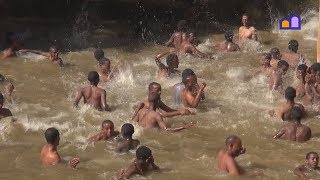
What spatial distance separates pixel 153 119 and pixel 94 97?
4.55 ft

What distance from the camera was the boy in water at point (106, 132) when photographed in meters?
8.80

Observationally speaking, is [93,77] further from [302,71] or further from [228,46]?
[228,46]

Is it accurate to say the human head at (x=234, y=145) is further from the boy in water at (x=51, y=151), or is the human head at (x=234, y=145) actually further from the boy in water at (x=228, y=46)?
the boy in water at (x=228, y=46)

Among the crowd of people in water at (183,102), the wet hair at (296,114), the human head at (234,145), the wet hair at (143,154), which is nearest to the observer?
the wet hair at (143,154)

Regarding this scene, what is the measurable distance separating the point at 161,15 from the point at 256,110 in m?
8.02

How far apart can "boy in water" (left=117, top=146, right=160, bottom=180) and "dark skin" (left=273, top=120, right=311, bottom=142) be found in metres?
2.47

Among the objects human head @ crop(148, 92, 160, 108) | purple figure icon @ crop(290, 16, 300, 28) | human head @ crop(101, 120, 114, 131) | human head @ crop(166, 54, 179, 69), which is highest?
purple figure icon @ crop(290, 16, 300, 28)

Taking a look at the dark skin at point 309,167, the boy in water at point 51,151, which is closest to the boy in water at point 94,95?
the boy in water at point 51,151

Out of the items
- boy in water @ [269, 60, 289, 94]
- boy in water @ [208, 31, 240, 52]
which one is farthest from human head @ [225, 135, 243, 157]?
boy in water @ [208, 31, 240, 52]

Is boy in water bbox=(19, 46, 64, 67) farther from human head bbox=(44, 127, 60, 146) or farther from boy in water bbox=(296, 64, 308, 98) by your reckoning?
human head bbox=(44, 127, 60, 146)

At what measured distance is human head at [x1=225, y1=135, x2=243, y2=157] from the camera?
7.62 metres

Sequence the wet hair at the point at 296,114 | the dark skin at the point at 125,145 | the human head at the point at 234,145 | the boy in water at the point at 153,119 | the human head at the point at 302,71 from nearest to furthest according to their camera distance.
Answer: the human head at the point at 234,145 → the dark skin at the point at 125,145 → the wet hair at the point at 296,114 → the boy in water at the point at 153,119 → the human head at the point at 302,71

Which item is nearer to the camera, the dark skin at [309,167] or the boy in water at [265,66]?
the dark skin at [309,167]

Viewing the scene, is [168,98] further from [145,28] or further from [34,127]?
[145,28]
